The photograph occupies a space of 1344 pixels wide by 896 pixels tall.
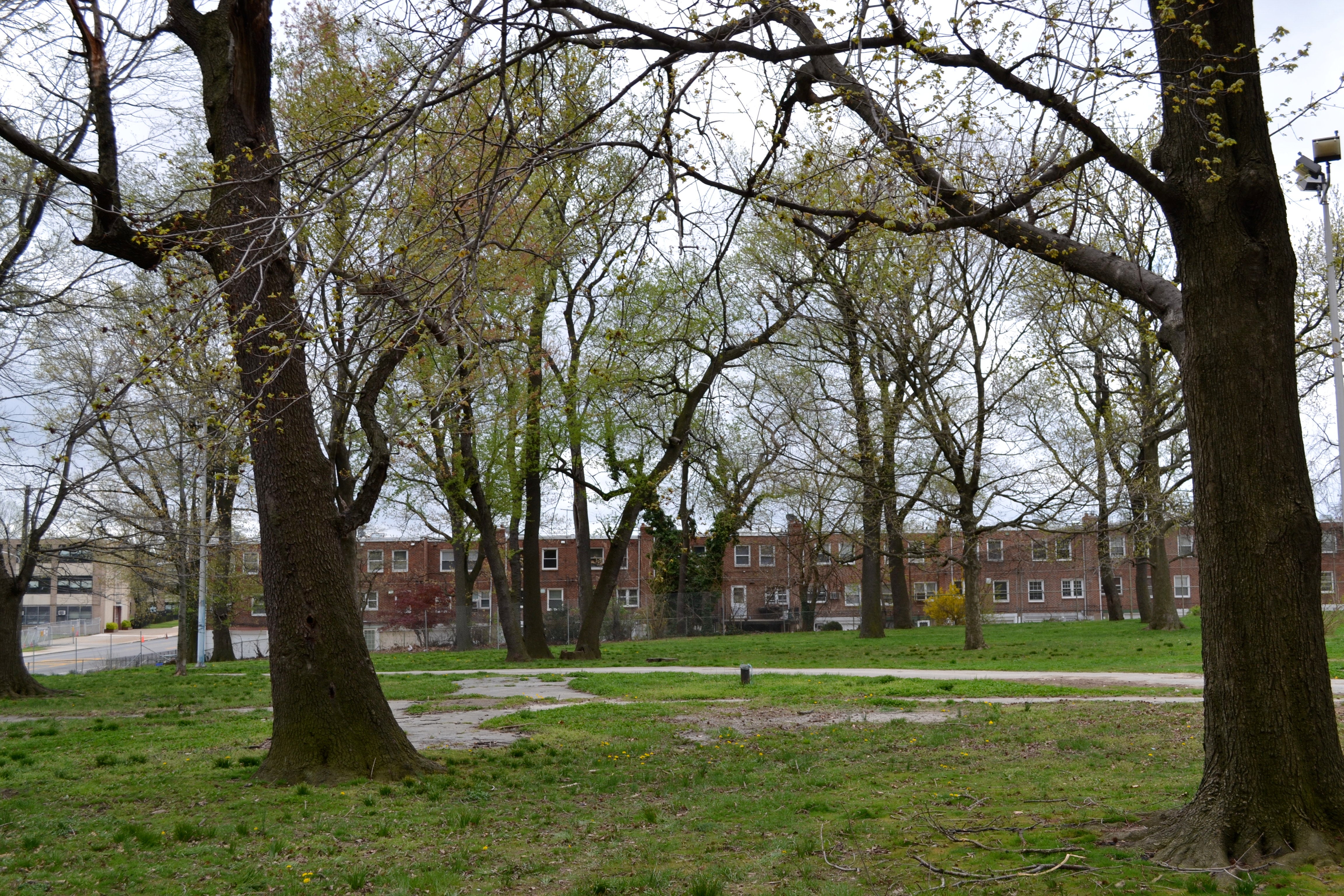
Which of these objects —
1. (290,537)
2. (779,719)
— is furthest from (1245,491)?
(779,719)

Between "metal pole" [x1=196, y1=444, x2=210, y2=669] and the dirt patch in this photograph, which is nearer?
the dirt patch

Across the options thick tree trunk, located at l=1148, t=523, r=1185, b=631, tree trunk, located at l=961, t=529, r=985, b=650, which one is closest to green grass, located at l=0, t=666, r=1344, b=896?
tree trunk, located at l=961, t=529, r=985, b=650

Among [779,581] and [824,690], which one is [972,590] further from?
[779,581]

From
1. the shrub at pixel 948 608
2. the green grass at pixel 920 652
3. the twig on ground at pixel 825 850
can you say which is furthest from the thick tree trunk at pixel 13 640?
the shrub at pixel 948 608

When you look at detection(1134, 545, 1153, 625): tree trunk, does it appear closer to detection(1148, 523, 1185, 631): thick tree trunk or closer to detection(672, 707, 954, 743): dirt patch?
detection(1148, 523, 1185, 631): thick tree trunk

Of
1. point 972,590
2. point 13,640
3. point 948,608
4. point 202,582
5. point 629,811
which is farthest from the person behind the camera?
point 948,608

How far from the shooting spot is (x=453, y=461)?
24609mm

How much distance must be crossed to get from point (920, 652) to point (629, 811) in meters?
18.6

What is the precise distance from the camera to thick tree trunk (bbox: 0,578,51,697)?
708 inches

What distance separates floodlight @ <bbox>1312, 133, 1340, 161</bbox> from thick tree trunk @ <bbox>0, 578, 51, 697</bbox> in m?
21.7

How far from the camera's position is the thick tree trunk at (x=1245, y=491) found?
17.2 feet

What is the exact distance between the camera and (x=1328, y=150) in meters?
Answer: 13.1

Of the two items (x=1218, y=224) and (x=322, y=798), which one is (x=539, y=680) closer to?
(x=322, y=798)

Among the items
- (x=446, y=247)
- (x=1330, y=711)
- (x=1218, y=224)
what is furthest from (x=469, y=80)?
(x=1330, y=711)
